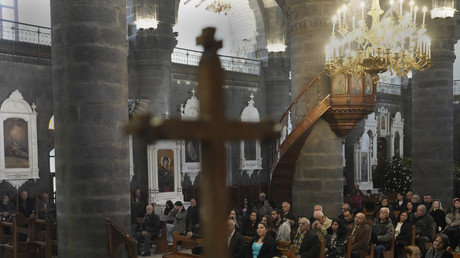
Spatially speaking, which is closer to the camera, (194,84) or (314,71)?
(314,71)

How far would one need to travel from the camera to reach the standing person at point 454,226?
402 inches

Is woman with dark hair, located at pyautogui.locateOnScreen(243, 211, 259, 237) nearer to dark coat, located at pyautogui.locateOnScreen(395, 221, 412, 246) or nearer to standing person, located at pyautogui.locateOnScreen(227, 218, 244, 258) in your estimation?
standing person, located at pyautogui.locateOnScreen(227, 218, 244, 258)

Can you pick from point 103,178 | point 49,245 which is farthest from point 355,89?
point 49,245

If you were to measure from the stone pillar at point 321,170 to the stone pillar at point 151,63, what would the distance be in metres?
6.98

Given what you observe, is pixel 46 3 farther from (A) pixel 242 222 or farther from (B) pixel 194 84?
(A) pixel 242 222

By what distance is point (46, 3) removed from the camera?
19484 millimetres

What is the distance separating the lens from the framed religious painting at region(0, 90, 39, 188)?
15.7m

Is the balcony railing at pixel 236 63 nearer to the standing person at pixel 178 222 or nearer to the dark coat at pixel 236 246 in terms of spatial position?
the standing person at pixel 178 222

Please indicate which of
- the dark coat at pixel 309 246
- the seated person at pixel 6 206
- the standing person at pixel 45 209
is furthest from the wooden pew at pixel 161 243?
the dark coat at pixel 309 246

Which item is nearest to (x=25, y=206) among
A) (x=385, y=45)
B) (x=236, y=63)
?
(x=385, y=45)

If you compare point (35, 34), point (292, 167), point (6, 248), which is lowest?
point (6, 248)

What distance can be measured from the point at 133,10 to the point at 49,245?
1008 cm

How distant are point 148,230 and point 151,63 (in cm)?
714

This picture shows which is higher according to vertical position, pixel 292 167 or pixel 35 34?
pixel 35 34
